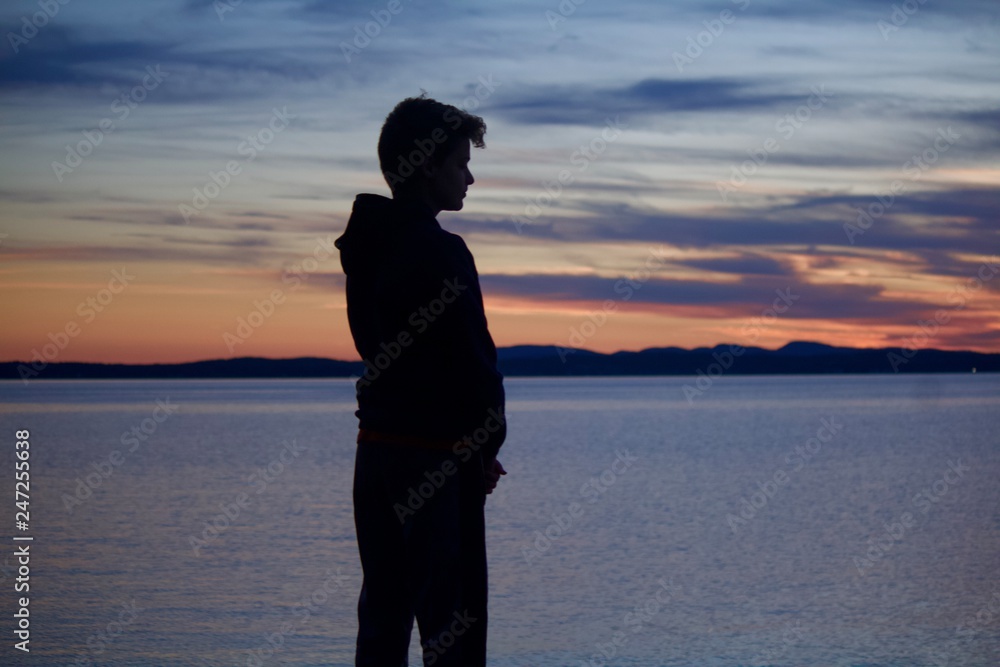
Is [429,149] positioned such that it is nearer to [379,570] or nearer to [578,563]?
[379,570]

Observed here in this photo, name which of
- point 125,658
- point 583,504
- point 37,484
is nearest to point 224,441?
point 37,484

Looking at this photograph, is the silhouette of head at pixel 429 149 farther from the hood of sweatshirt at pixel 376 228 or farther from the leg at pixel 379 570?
the leg at pixel 379 570

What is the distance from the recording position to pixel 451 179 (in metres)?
3.07

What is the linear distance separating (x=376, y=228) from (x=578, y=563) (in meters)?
15.9

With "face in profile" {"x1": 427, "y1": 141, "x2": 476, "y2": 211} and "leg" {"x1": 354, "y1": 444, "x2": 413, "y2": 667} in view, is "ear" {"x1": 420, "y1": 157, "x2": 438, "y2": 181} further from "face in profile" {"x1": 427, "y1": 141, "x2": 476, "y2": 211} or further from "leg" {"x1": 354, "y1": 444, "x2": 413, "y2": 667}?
"leg" {"x1": 354, "y1": 444, "x2": 413, "y2": 667}

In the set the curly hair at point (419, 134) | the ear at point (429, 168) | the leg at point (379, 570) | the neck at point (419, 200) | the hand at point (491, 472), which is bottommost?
the leg at point (379, 570)

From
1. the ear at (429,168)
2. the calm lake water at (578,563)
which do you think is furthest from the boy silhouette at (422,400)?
the calm lake water at (578,563)

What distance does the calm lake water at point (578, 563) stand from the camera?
12.1 meters

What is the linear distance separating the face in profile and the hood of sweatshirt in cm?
6

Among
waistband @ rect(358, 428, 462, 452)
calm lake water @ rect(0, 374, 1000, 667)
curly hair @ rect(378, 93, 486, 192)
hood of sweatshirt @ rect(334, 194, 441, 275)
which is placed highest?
curly hair @ rect(378, 93, 486, 192)

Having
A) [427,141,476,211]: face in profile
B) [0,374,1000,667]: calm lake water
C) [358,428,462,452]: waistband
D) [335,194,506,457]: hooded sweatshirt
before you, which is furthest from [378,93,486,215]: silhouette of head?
[0,374,1000,667]: calm lake water

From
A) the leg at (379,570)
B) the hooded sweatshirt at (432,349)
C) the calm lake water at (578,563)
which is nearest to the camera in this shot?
the hooded sweatshirt at (432,349)

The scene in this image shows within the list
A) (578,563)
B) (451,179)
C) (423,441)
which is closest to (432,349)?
(423,441)

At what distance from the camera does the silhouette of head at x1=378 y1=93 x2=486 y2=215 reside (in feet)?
9.95
